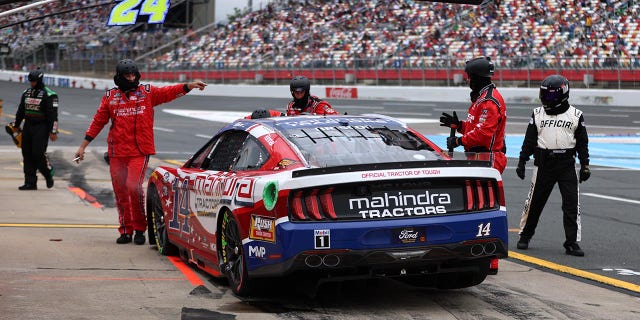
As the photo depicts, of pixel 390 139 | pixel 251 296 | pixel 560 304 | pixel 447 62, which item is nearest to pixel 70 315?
pixel 251 296

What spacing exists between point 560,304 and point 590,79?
33.9m

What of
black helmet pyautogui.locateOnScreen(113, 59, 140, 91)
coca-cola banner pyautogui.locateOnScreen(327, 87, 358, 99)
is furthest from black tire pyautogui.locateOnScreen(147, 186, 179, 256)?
coca-cola banner pyautogui.locateOnScreen(327, 87, 358, 99)

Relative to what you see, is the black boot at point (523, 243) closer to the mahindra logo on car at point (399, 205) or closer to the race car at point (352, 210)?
the race car at point (352, 210)

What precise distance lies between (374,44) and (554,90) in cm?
3835

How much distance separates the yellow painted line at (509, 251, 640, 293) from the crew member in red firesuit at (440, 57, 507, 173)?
872 mm

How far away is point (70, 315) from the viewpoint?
6.51m

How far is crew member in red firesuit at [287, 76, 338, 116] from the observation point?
432 inches

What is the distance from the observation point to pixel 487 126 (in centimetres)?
911

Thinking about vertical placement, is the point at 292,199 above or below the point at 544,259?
above

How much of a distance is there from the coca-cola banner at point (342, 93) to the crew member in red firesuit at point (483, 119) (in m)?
37.0

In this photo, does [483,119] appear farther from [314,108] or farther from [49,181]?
[49,181]

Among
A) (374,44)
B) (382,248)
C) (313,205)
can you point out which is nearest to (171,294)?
(313,205)

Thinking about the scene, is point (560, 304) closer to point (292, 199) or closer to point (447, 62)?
point (292, 199)

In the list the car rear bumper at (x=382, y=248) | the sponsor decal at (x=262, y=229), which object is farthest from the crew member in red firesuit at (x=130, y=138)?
the car rear bumper at (x=382, y=248)
